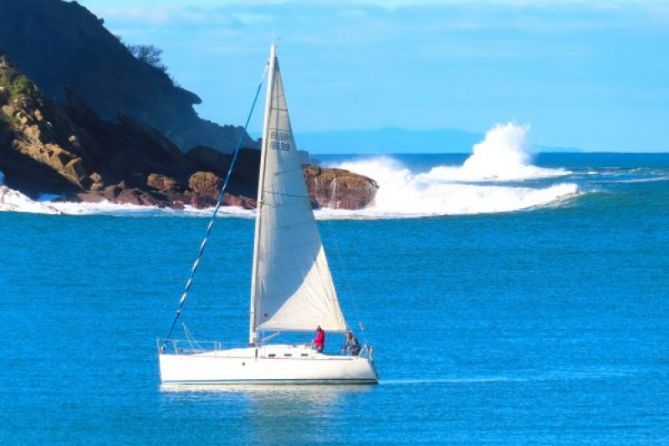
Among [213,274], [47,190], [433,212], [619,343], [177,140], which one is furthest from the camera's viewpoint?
[177,140]

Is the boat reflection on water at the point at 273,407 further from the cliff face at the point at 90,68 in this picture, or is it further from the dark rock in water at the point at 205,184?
the cliff face at the point at 90,68

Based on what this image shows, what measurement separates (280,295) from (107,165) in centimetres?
5613

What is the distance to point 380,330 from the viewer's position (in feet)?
154

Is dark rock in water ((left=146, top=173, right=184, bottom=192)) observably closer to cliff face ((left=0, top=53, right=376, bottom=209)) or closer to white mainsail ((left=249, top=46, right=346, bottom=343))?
cliff face ((left=0, top=53, right=376, bottom=209))

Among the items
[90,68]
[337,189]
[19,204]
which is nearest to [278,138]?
[19,204]

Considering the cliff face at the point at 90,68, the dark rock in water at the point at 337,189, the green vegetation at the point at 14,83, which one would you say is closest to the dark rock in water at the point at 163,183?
the dark rock in water at the point at 337,189

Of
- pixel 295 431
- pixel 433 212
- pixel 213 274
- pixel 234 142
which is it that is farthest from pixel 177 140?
pixel 295 431

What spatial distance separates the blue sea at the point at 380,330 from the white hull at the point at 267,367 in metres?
0.32

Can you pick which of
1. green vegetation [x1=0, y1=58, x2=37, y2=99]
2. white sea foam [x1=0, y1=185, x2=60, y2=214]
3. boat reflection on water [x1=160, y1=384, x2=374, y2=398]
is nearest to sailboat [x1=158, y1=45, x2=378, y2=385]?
boat reflection on water [x1=160, y1=384, x2=374, y2=398]

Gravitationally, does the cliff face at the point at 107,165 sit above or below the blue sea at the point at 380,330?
above

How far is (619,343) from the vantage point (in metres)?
45.2

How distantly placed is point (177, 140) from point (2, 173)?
58.5 meters

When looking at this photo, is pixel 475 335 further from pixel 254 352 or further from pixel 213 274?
pixel 213 274

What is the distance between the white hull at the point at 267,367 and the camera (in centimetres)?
3769
